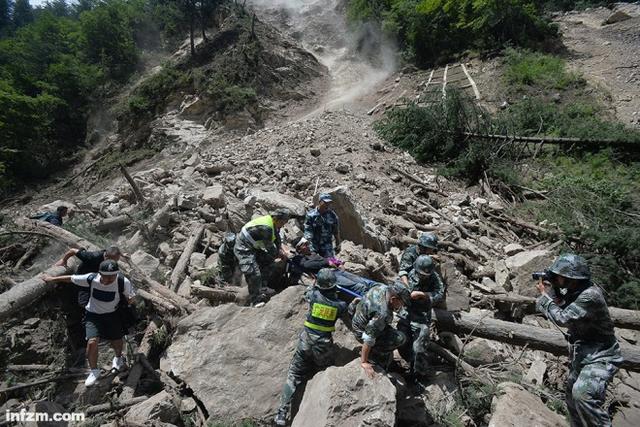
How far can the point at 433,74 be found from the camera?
763 inches

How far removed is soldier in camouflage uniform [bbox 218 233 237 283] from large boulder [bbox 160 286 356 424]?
1001 millimetres

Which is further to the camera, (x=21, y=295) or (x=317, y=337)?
(x=21, y=295)

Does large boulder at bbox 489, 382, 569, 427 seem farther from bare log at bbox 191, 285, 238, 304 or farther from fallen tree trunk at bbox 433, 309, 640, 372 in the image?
bare log at bbox 191, 285, 238, 304

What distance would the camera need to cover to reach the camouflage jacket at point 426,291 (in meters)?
4.22

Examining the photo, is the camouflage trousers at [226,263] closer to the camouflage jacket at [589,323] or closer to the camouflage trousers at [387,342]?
the camouflage trousers at [387,342]

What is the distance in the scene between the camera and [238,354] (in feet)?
13.6

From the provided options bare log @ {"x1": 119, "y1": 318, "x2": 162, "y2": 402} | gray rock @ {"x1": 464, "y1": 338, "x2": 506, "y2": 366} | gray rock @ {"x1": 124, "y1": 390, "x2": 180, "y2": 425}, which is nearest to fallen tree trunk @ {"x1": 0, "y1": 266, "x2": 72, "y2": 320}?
bare log @ {"x1": 119, "y1": 318, "x2": 162, "y2": 402}

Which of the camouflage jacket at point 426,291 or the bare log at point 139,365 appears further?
the camouflage jacket at point 426,291

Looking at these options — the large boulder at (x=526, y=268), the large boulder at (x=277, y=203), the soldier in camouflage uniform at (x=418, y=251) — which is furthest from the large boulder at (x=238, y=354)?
the large boulder at (x=526, y=268)

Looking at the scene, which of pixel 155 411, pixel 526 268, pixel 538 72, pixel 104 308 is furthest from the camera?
pixel 538 72

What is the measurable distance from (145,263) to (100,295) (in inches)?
70.7

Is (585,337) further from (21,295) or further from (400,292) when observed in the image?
(21,295)

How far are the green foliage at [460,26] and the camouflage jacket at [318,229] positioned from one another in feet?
59.3

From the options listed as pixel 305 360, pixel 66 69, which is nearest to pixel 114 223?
pixel 305 360
